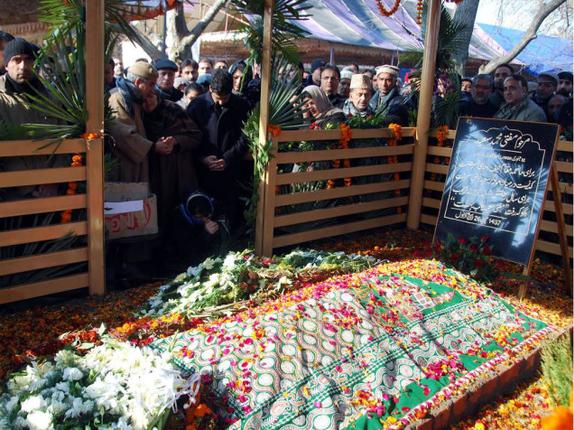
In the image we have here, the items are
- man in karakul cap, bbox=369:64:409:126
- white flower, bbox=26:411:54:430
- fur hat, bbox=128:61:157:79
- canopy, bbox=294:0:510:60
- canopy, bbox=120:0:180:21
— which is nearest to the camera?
white flower, bbox=26:411:54:430

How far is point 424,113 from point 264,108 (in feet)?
7.72

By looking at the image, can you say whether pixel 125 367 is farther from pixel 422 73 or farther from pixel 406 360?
pixel 422 73

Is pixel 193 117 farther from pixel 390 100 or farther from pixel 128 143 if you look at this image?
pixel 390 100

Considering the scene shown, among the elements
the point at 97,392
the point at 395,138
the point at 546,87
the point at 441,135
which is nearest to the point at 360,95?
the point at 395,138

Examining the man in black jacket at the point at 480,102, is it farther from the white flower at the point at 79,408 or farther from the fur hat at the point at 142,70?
the white flower at the point at 79,408

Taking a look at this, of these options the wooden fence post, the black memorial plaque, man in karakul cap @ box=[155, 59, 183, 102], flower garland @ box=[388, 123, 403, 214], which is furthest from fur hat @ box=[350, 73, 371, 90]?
the wooden fence post

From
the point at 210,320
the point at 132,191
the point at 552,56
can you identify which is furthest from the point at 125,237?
the point at 552,56

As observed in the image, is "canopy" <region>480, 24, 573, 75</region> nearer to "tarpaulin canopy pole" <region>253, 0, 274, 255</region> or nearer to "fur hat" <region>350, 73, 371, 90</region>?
"fur hat" <region>350, 73, 371, 90</region>

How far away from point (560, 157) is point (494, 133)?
0.87 m

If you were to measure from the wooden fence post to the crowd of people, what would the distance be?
257mm

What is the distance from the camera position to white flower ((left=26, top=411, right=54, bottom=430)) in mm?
2271

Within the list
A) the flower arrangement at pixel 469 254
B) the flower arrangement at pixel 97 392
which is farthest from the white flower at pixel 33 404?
the flower arrangement at pixel 469 254

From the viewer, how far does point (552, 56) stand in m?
20.7

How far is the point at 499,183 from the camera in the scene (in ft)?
17.0
